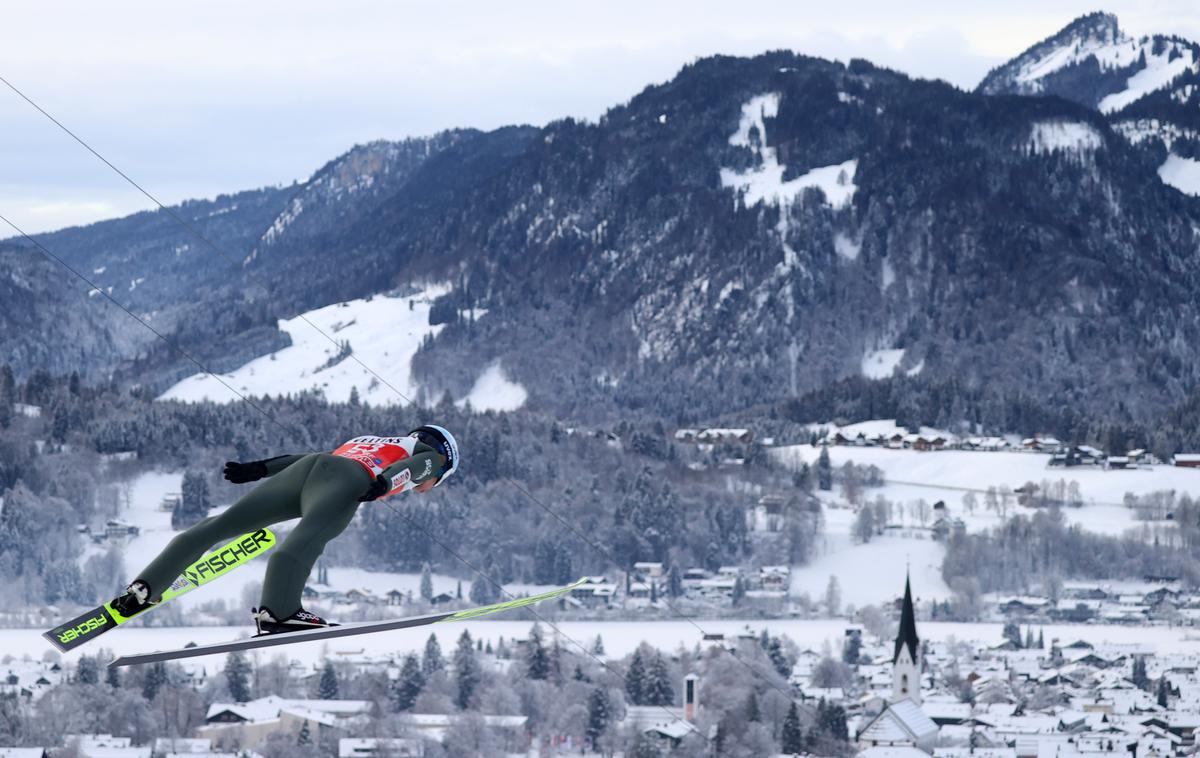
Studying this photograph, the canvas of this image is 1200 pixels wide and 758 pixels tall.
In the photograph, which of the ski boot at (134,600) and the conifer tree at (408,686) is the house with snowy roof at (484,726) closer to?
the conifer tree at (408,686)

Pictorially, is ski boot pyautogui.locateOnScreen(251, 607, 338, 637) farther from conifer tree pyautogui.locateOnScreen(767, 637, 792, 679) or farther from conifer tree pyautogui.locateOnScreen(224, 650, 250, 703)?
conifer tree pyautogui.locateOnScreen(767, 637, 792, 679)

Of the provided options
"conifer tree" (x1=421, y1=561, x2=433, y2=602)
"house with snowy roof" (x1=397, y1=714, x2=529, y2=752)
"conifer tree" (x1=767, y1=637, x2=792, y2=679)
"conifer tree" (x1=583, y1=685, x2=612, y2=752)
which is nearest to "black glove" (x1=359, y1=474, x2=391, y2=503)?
"house with snowy roof" (x1=397, y1=714, x2=529, y2=752)

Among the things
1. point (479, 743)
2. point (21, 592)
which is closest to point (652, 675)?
point (479, 743)

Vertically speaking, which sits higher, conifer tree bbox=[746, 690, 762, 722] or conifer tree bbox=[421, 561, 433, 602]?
conifer tree bbox=[421, 561, 433, 602]

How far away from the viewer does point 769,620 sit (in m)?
190

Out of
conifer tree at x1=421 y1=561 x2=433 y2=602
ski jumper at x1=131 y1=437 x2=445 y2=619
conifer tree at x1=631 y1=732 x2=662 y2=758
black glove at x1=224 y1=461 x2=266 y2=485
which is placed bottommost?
conifer tree at x1=631 y1=732 x2=662 y2=758

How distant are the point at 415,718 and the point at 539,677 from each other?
13540 mm

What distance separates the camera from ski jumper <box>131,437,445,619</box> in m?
13.1

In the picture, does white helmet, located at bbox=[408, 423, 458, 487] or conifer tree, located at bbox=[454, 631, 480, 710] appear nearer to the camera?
white helmet, located at bbox=[408, 423, 458, 487]

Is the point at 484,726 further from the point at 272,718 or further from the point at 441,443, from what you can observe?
the point at 441,443

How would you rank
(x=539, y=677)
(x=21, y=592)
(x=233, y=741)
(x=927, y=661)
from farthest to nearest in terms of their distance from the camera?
(x=21, y=592) < (x=927, y=661) < (x=539, y=677) < (x=233, y=741)

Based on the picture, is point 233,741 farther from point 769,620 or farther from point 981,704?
point 769,620

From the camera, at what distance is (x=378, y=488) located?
13.4m

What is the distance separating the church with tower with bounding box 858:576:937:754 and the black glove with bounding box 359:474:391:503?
112498 mm
